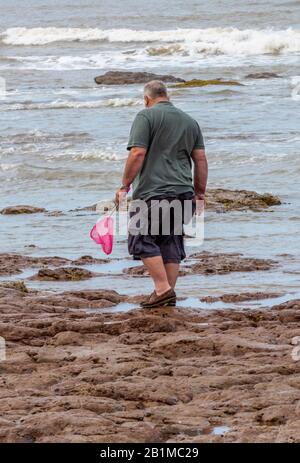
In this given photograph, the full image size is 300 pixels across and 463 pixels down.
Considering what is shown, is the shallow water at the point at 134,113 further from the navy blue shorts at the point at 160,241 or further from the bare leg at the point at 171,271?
the navy blue shorts at the point at 160,241

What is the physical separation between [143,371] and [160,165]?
2.18m

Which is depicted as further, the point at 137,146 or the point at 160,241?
the point at 160,241

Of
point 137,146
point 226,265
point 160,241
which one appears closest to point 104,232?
point 160,241

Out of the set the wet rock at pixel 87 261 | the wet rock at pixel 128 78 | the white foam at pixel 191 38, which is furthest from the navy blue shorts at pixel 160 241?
the white foam at pixel 191 38

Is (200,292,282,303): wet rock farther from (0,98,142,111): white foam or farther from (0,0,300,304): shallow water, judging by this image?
(0,98,142,111): white foam

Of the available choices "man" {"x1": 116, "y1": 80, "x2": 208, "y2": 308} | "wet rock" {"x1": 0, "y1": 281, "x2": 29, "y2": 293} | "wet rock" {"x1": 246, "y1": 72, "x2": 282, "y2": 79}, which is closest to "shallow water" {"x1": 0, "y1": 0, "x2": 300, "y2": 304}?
"wet rock" {"x1": 0, "y1": 281, "x2": 29, "y2": 293}

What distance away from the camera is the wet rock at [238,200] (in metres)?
13.1

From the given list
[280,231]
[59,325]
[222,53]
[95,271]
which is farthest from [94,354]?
[222,53]

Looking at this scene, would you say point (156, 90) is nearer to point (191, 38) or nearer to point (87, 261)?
point (87, 261)

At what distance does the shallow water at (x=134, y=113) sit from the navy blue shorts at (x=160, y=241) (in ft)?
2.04

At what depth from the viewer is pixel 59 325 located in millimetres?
7402

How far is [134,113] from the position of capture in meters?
22.6

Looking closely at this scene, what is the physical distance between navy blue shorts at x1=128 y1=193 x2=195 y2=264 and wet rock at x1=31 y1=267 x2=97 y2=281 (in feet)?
4.99

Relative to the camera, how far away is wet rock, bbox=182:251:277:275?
Result: 382 inches
